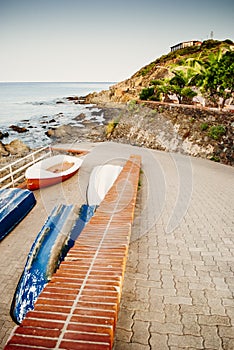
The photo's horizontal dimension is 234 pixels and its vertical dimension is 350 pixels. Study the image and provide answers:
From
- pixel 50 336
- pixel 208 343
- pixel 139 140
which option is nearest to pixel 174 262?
pixel 208 343

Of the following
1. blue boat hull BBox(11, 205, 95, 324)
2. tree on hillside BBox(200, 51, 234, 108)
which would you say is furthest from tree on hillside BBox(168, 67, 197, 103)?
blue boat hull BBox(11, 205, 95, 324)

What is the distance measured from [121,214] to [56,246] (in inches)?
54.5

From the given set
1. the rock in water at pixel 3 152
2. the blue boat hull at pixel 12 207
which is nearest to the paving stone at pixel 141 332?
the blue boat hull at pixel 12 207

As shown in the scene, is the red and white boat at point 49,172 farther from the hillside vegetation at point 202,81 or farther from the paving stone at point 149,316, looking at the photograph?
the hillside vegetation at point 202,81

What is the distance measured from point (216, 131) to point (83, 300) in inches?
614

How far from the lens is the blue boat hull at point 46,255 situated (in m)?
3.93

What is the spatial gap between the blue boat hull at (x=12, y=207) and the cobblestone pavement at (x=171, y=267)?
8.3 inches

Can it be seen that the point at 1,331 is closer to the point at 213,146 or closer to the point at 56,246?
the point at 56,246

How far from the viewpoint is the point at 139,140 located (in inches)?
826

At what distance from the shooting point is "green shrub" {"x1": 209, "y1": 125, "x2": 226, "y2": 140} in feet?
51.3

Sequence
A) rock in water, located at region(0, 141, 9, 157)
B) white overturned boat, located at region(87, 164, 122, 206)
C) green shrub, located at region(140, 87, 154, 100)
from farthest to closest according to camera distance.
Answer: green shrub, located at region(140, 87, 154, 100) < rock in water, located at region(0, 141, 9, 157) < white overturned boat, located at region(87, 164, 122, 206)

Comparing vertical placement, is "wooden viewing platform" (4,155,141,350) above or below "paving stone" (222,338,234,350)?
above

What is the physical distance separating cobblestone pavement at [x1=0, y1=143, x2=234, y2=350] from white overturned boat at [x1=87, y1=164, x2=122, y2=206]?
2.56 feet

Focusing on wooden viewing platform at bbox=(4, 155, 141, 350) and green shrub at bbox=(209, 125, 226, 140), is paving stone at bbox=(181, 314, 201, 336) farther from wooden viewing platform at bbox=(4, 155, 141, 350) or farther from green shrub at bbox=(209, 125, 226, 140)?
green shrub at bbox=(209, 125, 226, 140)
